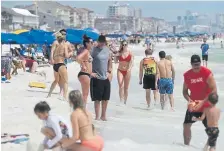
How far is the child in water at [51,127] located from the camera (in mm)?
4562

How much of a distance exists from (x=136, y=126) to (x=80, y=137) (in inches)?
125

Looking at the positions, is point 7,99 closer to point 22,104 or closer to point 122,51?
point 22,104

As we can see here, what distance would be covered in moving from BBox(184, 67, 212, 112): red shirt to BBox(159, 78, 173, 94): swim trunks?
11.9 feet

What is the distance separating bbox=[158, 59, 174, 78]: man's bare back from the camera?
9.62 meters

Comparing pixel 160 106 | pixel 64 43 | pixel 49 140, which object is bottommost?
→ pixel 160 106

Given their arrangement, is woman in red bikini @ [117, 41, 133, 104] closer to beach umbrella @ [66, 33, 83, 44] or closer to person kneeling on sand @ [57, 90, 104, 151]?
person kneeling on sand @ [57, 90, 104, 151]

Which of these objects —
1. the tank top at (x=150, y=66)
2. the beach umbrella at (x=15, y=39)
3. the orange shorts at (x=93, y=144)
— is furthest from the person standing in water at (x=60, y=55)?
the beach umbrella at (x=15, y=39)

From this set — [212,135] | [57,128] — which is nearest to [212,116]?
[212,135]

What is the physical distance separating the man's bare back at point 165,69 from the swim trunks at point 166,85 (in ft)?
0.27

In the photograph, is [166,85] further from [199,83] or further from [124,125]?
[199,83]

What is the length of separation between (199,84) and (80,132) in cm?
193

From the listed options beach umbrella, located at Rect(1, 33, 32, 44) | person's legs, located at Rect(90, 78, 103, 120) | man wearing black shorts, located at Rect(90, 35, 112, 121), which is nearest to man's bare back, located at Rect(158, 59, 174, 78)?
man wearing black shorts, located at Rect(90, 35, 112, 121)

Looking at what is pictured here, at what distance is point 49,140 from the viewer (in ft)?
15.2

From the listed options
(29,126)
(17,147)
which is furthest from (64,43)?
(17,147)
